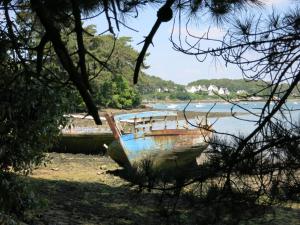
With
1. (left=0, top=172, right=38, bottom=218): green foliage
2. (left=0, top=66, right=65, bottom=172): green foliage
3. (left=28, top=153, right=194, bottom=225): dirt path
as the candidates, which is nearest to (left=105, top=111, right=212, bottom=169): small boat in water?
(left=28, top=153, right=194, bottom=225): dirt path

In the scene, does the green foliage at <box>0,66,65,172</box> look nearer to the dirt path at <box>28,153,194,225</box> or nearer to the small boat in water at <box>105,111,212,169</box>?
the dirt path at <box>28,153,194,225</box>

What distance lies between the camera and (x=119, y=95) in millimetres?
43844

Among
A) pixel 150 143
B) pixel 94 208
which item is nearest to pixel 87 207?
pixel 94 208

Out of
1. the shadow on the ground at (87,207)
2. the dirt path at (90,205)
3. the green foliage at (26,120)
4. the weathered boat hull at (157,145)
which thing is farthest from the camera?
the weathered boat hull at (157,145)

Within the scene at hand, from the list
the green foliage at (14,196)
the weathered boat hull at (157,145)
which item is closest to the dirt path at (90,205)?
the green foliage at (14,196)

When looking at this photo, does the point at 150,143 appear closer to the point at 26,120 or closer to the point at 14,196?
the point at 26,120

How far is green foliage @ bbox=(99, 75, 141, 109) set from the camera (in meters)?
39.1

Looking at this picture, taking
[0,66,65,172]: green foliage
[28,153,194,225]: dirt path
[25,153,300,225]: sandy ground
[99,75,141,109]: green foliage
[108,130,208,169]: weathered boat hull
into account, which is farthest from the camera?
[99,75,141,109]: green foliage

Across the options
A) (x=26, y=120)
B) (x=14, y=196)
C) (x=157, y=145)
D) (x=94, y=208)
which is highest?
(x=26, y=120)

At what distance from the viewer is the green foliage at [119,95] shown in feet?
128

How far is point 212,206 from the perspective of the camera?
3.42 m

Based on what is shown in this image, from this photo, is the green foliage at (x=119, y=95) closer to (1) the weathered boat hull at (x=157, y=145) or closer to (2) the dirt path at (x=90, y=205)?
(1) the weathered boat hull at (x=157, y=145)

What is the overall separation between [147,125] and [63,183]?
5.24 meters

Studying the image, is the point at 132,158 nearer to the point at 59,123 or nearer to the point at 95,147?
the point at 95,147
